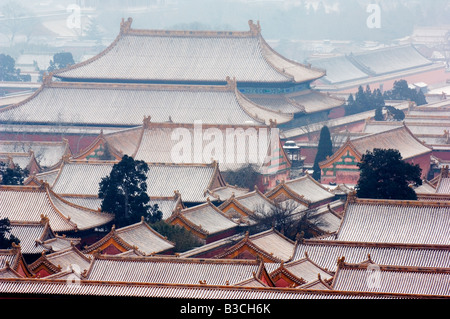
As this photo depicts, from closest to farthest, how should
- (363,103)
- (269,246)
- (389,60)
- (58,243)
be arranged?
(58,243), (269,246), (363,103), (389,60)

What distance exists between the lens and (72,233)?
3959 cm

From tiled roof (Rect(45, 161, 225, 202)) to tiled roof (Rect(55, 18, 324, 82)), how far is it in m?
21.2

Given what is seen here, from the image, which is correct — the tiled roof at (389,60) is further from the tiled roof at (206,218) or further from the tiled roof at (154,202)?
the tiled roof at (206,218)

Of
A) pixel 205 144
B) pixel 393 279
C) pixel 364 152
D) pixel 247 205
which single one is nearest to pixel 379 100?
pixel 364 152

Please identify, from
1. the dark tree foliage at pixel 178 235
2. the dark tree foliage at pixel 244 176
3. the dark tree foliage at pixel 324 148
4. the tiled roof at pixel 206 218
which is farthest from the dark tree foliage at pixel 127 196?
the dark tree foliage at pixel 324 148

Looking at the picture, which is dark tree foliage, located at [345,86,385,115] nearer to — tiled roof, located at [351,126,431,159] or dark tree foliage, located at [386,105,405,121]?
dark tree foliage, located at [386,105,405,121]

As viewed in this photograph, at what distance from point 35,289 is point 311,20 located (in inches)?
5973

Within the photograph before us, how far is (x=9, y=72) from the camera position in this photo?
345 feet

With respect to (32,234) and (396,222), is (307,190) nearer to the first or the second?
(396,222)

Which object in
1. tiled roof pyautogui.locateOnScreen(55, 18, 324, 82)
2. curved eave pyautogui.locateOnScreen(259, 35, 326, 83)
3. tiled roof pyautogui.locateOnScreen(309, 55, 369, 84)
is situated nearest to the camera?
tiled roof pyautogui.locateOnScreen(55, 18, 324, 82)

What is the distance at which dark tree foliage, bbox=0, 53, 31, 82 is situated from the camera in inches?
4067

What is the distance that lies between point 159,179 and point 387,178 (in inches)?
418

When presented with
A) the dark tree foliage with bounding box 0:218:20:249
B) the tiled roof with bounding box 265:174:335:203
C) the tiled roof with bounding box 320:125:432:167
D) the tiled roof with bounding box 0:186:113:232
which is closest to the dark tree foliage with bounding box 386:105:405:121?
the tiled roof with bounding box 320:125:432:167

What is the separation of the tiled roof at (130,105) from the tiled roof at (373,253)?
28.1 metres
